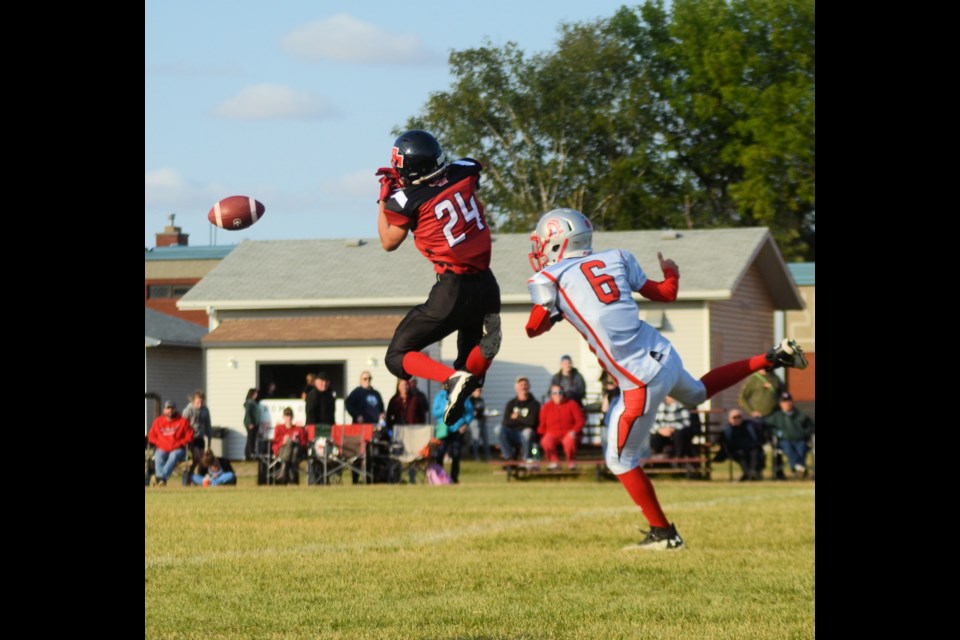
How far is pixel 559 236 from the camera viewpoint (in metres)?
5.82

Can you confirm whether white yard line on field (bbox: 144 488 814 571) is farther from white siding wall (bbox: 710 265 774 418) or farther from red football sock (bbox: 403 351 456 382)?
white siding wall (bbox: 710 265 774 418)

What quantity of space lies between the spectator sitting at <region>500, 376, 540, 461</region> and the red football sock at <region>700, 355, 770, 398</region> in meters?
9.91

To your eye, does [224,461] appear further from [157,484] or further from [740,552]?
[740,552]

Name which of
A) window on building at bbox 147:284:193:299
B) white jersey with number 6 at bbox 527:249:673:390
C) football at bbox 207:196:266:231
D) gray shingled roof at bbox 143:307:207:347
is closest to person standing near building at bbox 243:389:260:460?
white jersey with number 6 at bbox 527:249:673:390

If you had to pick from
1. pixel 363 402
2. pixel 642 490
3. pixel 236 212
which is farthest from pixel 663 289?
pixel 642 490

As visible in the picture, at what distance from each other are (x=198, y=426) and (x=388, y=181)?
18887mm

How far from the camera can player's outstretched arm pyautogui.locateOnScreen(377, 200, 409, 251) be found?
502 cm

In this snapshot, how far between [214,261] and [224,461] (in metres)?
40.3

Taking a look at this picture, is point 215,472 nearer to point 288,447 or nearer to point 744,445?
point 288,447

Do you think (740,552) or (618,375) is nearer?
(618,375)

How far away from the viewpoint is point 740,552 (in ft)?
45.0

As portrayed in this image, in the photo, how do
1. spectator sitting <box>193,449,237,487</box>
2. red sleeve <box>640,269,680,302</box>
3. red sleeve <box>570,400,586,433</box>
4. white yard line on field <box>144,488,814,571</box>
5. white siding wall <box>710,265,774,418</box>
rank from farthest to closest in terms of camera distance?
white siding wall <box>710,265,774,418</box>, spectator sitting <box>193,449,237,487</box>, red sleeve <box>570,400,586,433</box>, white yard line on field <box>144,488,814,571</box>, red sleeve <box>640,269,680,302</box>
